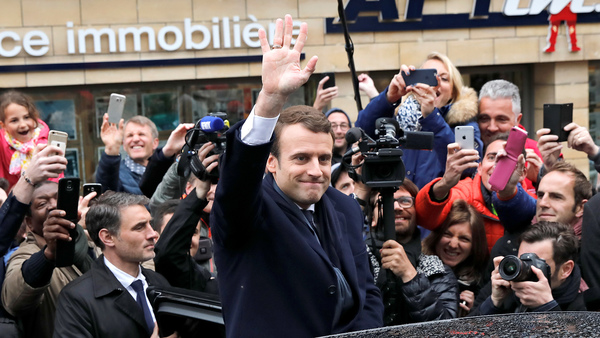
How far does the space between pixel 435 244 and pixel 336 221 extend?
1.61 metres

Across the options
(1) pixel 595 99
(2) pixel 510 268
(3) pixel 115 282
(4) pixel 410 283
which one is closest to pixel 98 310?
(3) pixel 115 282

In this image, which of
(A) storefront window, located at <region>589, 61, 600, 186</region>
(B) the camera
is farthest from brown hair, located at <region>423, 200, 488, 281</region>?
(A) storefront window, located at <region>589, 61, 600, 186</region>

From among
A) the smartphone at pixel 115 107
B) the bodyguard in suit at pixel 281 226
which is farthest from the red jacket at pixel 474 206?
the smartphone at pixel 115 107

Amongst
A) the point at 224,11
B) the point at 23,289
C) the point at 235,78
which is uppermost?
the point at 224,11

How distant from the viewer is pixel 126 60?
10047 mm

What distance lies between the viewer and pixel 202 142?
4.57m

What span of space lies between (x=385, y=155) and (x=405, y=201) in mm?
780

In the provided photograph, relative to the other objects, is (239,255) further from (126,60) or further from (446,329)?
(126,60)

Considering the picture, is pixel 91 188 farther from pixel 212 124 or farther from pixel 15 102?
pixel 15 102

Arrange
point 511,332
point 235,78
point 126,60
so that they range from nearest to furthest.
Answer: point 511,332, point 126,60, point 235,78

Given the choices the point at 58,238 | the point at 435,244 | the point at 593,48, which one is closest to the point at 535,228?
the point at 435,244

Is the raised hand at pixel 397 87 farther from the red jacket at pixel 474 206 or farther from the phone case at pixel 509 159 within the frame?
the phone case at pixel 509 159

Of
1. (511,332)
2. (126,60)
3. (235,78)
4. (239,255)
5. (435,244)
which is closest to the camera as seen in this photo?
(511,332)

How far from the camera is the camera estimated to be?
12.1ft
